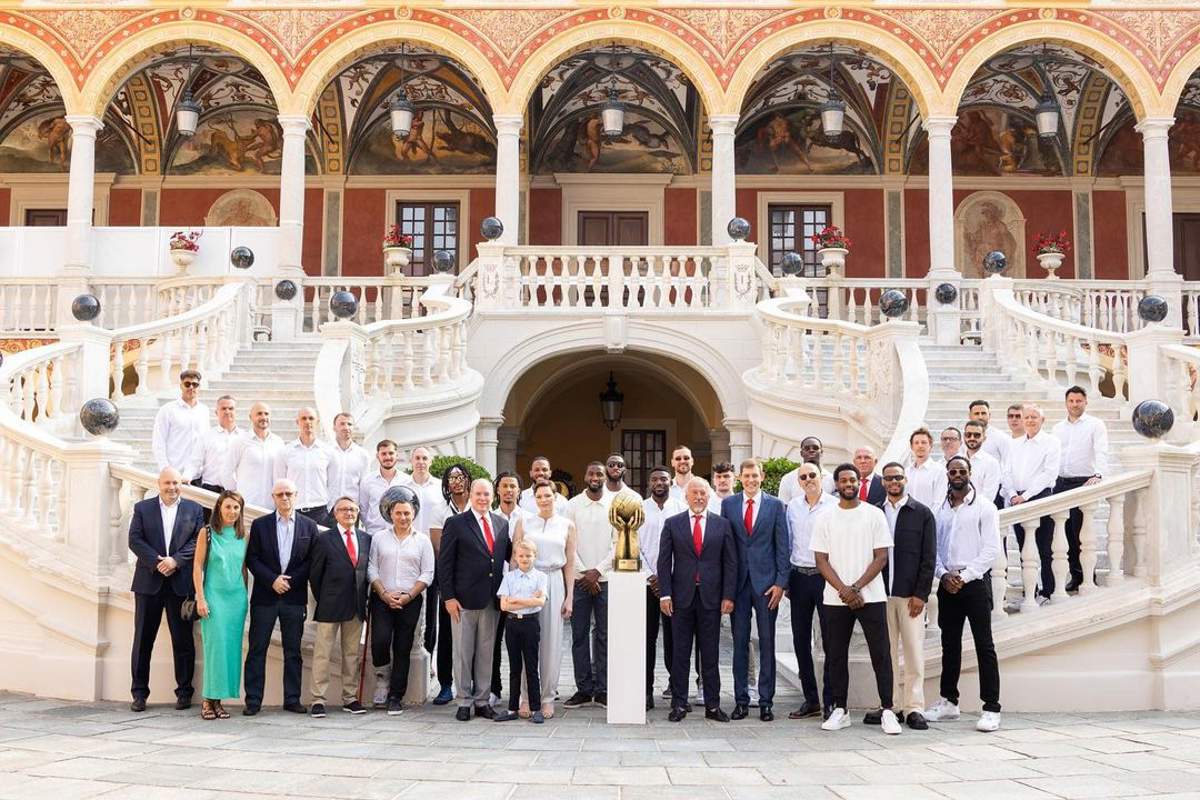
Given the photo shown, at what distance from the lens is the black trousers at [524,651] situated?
6883mm

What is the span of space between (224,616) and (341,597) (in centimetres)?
69

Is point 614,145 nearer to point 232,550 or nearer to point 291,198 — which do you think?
point 291,198

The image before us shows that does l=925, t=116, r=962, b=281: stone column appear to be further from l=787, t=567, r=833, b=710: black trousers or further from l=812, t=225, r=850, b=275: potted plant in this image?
l=787, t=567, r=833, b=710: black trousers

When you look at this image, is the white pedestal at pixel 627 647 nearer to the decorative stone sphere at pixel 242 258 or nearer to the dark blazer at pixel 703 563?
the dark blazer at pixel 703 563

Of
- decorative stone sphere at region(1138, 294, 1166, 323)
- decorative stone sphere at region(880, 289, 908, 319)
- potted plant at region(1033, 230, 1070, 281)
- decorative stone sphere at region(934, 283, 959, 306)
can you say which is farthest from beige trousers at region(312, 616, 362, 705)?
potted plant at region(1033, 230, 1070, 281)

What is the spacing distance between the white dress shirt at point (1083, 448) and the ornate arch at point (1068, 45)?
945 cm

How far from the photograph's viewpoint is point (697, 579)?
701cm

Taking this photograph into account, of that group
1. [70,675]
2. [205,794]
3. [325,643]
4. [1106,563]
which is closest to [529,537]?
[325,643]

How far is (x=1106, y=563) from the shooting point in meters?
8.59

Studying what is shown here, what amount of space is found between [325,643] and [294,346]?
738cm

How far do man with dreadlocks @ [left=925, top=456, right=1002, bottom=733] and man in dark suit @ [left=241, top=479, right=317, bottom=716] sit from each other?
3828 millimetres

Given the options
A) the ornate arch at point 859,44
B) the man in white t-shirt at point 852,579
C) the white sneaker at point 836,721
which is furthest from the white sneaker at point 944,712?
the ornate arch at point 859,44

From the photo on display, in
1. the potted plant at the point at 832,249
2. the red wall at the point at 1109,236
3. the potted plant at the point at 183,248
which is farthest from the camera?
the red wall at the point at 1109,236

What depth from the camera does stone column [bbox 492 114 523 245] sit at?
15.9 metres
